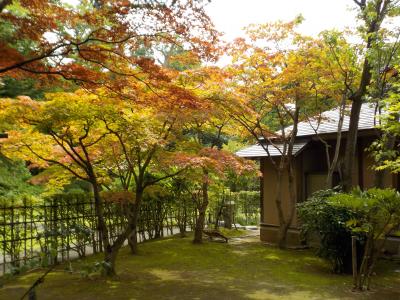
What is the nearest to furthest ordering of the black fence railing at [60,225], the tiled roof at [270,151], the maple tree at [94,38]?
the maple tree at [94,38] → the black fence railing at [60,225] → the tiled roof at [270,151]

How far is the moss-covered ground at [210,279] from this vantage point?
6.56m

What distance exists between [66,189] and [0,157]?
3.96 metres

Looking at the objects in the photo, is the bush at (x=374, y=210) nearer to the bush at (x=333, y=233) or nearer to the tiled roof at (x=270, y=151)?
the bush at (x=333, y=233)

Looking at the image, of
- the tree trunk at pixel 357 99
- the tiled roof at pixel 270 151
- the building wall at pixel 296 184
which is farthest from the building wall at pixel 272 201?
the tree trunk at pixel 357 99

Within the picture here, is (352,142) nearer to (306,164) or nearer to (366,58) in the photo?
(366,58)

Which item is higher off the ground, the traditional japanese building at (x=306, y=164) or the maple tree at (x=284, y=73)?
the maple tree at (x=284, y=73)

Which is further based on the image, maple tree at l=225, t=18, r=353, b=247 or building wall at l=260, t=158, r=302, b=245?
building wall at l=260, t=158, r=302, b=245

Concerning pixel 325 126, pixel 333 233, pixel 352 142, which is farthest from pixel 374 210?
pixel 325 126

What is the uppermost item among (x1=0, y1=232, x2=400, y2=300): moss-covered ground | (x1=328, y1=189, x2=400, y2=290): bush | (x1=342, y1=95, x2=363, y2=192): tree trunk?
(x1=342, y1=95, x2=363, y2=192): tree trunk

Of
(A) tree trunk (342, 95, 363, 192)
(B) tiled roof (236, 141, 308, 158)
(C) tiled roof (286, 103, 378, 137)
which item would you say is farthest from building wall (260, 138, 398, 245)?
(A) tree trunk (342, 95, 363, 192)

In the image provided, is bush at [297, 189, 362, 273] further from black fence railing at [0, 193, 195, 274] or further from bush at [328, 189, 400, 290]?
black fence railing at [0, 193, 195, 274]

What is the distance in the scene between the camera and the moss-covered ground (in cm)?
656

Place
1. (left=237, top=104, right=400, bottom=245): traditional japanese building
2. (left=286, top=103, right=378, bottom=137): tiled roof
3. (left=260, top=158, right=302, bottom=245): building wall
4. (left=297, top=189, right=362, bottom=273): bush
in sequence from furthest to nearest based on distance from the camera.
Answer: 1. (left=260, top=158, right=302, bottom=245): building wall
2. (left=237, top=104, right=400, bottom=245): traditional japanese building
3. (left=286, top=103, right=378, bottom=137): tiled roof
4. (left=297, top=189, right=362, bottom=273): bush

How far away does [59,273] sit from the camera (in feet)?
26.5
